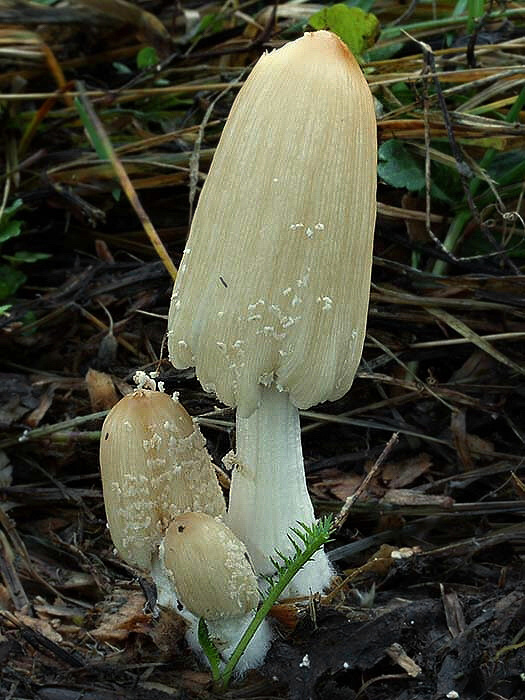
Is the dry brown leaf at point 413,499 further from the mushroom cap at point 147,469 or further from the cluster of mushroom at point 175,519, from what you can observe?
the mushroom cap at point 147,469

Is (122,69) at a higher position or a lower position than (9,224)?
higher

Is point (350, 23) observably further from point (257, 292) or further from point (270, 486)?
point (270, 486)

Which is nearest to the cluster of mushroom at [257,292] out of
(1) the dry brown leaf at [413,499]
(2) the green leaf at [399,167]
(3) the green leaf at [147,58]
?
(1) the dry brown leaf at [413,499]

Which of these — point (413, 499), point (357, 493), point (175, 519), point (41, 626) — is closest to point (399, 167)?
point (413, 499)

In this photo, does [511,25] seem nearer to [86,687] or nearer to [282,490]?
[282,490]

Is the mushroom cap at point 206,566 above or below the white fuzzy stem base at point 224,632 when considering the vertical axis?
above

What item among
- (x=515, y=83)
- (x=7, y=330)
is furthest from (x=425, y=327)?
(x=7, y=330)

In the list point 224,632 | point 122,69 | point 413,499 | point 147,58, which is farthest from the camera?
point 122,69
